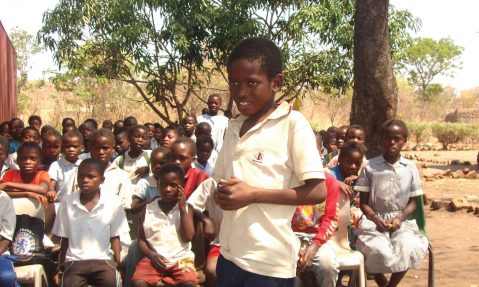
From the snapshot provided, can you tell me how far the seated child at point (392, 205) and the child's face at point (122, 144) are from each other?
245cm

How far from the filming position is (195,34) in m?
10.2

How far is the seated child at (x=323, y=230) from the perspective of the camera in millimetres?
3473

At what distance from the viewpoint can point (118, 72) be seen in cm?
1130

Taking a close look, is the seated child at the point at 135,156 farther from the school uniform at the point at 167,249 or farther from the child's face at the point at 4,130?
the child's face at the point at 4,130

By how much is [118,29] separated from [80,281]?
7278 millimetres

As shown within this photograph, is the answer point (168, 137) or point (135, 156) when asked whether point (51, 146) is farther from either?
point (168, 137)

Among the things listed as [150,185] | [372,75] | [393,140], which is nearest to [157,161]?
[150,185]

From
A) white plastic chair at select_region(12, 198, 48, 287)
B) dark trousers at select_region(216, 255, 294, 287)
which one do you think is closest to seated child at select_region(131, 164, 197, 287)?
white plastic chair at select_region(12, 198, 48, 287)

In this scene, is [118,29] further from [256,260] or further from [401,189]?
[256,260]

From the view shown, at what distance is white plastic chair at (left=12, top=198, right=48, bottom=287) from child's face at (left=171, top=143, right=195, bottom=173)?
104 centimetres

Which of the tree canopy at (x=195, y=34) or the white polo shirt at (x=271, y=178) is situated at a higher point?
the tree canopy at (x=195, y=34)

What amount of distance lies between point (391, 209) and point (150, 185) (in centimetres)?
183

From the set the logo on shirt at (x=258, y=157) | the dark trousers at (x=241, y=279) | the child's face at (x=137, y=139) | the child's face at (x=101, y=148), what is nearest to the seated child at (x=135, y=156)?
the child's face at (x=137, y=139)

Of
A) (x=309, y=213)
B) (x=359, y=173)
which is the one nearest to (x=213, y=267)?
(x=309, y=213)
